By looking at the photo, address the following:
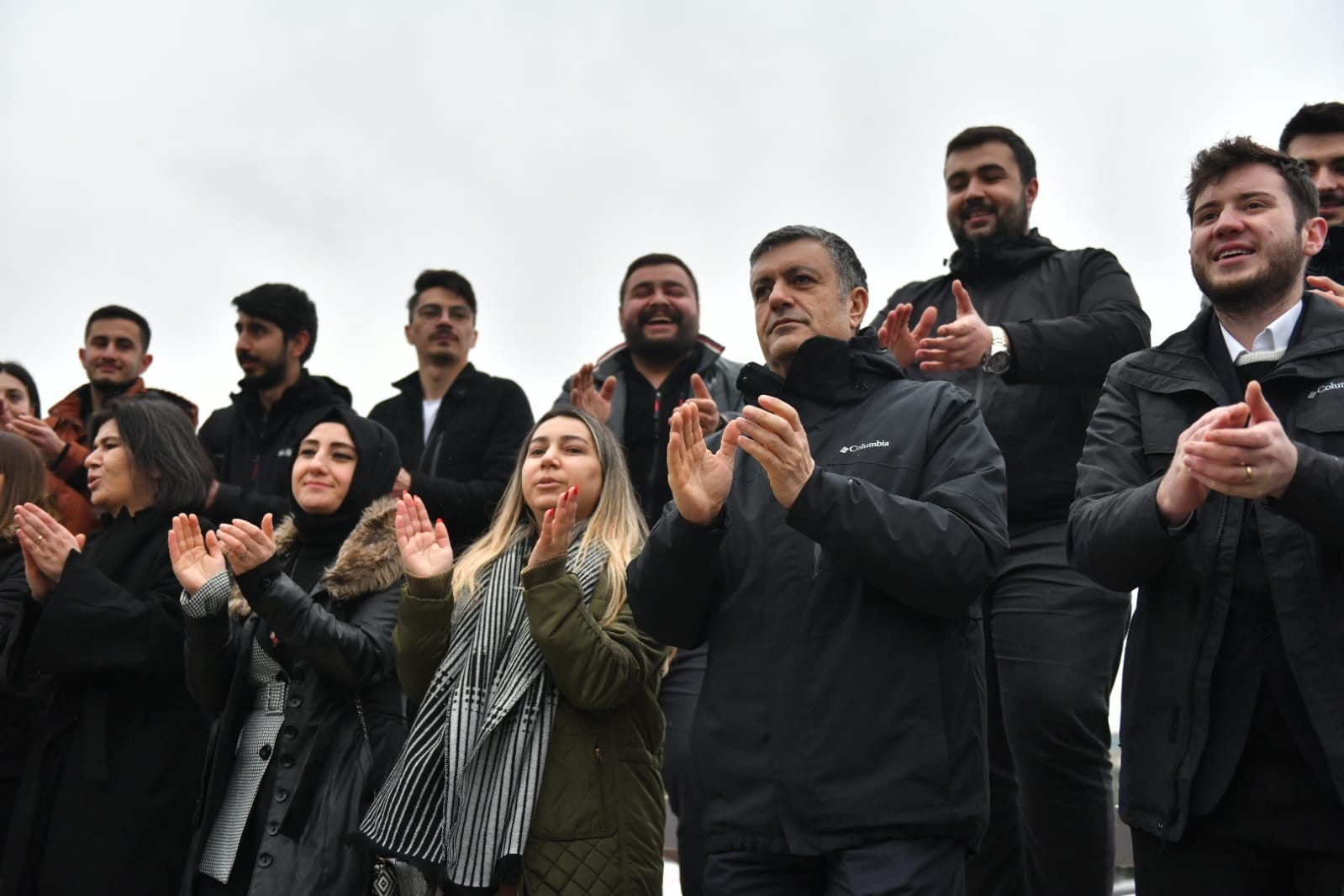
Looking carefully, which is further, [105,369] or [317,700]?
[105,369]

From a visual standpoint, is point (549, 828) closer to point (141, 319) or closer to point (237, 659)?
point (237, 659)

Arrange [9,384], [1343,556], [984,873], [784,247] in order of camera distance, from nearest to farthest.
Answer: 1. [1343,556]
2. [784,247]
3. [984,873]
4. [9,384]

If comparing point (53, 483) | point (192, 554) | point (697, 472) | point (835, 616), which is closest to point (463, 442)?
point (192, 554)

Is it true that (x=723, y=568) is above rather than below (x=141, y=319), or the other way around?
below

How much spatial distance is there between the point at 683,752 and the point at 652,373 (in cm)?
197

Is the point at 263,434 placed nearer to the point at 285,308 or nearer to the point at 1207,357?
the point at 285,308

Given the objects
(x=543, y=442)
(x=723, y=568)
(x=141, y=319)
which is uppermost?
(x=141, y=319)

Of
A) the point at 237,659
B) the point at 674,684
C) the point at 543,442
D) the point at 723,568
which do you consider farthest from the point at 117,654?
the point at 723,568

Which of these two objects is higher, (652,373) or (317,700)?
(652,373)

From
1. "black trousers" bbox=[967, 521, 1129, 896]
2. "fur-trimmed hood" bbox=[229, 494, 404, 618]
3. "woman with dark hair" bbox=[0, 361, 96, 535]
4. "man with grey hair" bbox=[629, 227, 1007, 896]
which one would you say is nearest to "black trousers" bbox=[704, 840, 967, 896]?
"man with grey hair" bbox=[629, 227, 1007, 896]

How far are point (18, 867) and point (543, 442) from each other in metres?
2.30

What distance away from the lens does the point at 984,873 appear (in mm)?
4293

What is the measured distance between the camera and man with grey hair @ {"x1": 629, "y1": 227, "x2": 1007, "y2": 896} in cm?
286

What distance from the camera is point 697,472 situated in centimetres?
311
